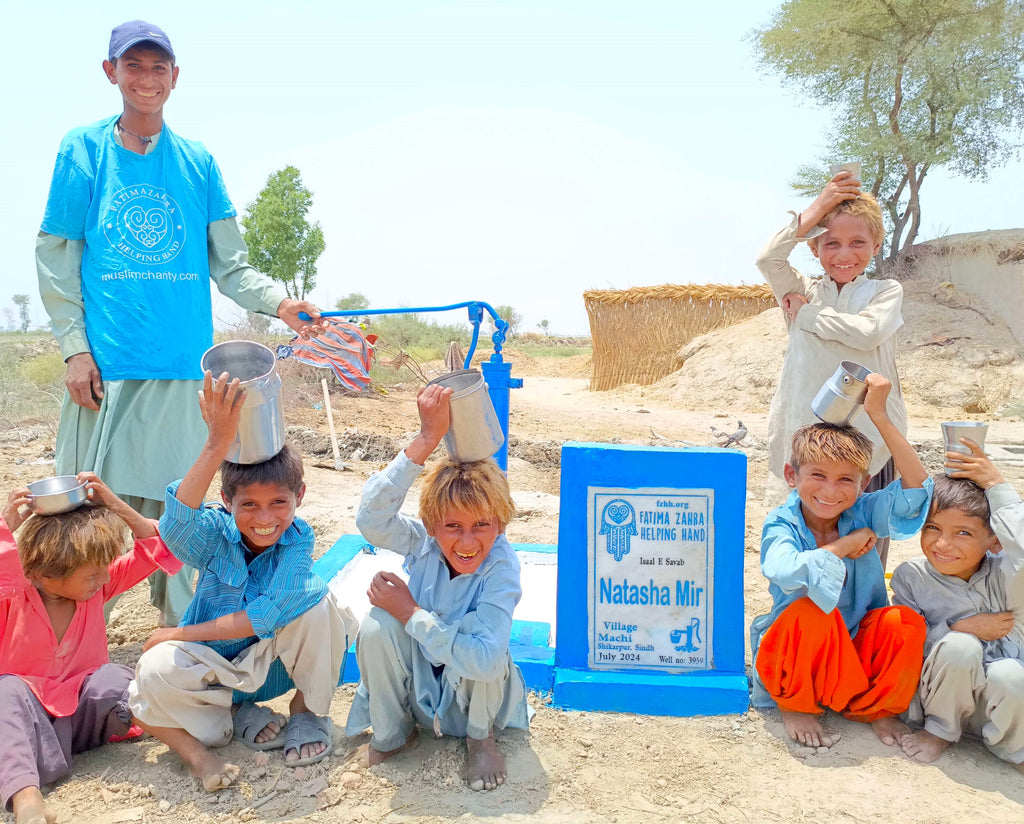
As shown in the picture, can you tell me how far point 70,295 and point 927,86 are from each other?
16851 millimetres

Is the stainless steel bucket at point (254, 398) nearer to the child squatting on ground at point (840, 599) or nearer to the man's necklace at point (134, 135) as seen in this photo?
the man's necklace at point (134, 135)

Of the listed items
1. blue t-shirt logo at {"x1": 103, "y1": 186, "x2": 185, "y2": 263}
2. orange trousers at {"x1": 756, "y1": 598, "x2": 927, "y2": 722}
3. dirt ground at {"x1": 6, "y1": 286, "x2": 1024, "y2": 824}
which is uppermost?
blue t-shirt logo at {"x1": 103, "y1": 186, "x2": 185, "y2": 263}

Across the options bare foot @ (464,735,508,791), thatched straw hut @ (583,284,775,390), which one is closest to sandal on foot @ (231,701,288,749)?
bare foot @ (464,735,508,791)

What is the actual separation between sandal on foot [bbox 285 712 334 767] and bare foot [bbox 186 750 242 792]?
173 millimetres

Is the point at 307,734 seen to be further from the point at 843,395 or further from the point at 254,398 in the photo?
the point at 843,395

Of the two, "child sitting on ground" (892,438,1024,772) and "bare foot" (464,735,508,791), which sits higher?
"child sitting on ground" (892,438,1024,772)

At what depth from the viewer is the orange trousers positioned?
257cm

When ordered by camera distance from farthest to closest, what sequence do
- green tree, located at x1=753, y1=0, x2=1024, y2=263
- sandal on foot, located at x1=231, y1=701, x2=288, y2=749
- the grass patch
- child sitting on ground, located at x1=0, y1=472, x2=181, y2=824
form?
green tree, located at x1=753, y1=0, x2=1024, y2=263
the grass patch
sandal on foot, located at x1=231, y1=701, x2=288, y2=749
child sitting on ground, located at x1=0, y1=472, x2=181, y2=824

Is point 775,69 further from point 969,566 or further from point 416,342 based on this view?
point 969,566

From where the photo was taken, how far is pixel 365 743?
8.33 feet

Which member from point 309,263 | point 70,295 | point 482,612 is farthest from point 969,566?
point 309,263

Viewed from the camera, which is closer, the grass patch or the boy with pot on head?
the boy with pot on head

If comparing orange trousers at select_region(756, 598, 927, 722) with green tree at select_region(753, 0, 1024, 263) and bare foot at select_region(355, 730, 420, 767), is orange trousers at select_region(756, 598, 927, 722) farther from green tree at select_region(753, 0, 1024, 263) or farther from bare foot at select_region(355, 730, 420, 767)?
green tree at select_region(753, 0, 1024, 263)

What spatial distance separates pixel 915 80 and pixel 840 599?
16.2m
